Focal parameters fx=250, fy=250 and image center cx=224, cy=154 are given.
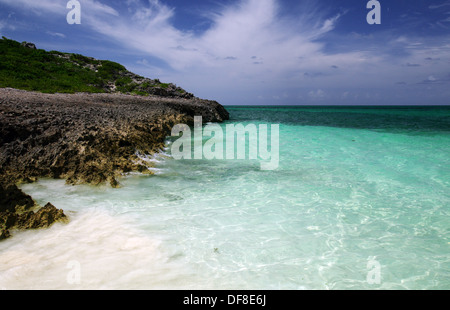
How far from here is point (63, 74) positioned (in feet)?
90.7

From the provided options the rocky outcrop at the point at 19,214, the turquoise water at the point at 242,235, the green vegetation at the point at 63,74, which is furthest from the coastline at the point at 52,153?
the green vegetation at the point at 63,74

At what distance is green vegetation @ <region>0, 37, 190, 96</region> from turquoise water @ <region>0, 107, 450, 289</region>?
719 inches

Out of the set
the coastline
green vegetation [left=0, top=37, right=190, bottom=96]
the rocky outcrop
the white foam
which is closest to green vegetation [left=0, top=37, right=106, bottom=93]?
green vegetation [left=0, top=37, right=190, bottom=96]

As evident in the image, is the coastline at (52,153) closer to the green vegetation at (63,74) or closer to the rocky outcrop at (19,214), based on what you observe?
the rocky outcrop at (19,214)

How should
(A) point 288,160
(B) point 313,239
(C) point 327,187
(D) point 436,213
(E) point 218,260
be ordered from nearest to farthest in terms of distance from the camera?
1. (E) point 218,260
2. (B) point 313,239
3. (D) point 436,213
4. (C) point 327,187
5. (A) point 288,160

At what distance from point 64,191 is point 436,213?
8.99m

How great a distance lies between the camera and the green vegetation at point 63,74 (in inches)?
833

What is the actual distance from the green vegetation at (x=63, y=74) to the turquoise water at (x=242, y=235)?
1827 centimetres

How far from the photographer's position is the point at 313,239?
465cm

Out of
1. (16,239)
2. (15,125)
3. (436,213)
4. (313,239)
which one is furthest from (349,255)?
(15,125)

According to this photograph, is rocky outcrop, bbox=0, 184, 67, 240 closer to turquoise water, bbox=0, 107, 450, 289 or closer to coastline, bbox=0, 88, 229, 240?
coastline, bbox=0, 88, 229, 240

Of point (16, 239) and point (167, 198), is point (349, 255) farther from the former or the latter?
point (16, 239)

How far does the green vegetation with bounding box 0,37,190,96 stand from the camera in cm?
2116
